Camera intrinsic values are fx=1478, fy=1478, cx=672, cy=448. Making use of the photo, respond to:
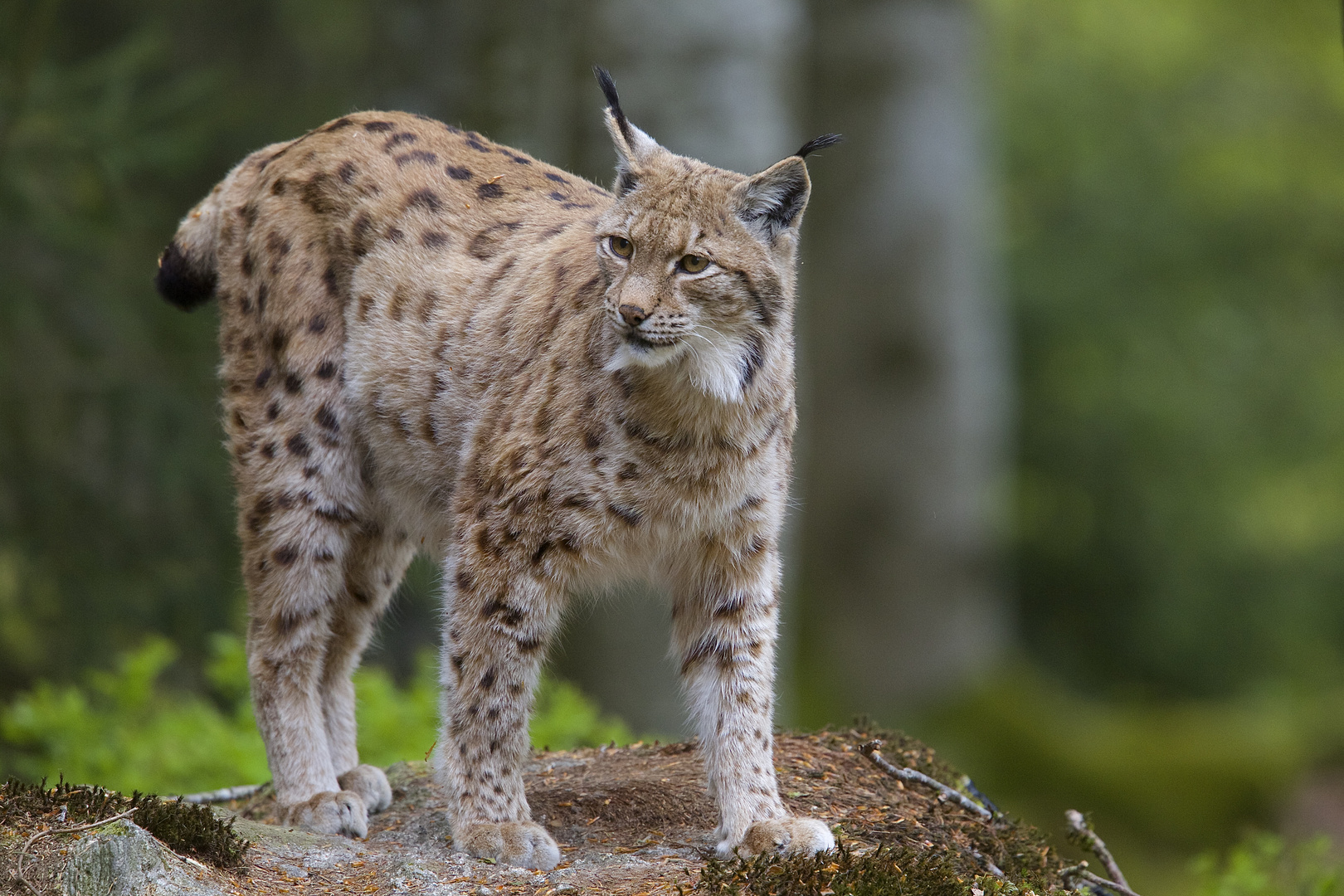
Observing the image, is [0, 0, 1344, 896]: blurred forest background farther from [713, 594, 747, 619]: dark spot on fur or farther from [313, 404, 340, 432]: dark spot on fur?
[313, 404, 340, 432]: dark spot on fur

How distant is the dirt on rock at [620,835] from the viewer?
4117 mm

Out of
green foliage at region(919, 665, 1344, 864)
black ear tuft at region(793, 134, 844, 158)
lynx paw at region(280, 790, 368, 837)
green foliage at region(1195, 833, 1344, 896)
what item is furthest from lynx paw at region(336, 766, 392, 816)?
green foliage at region(919, 665, 1344, 864)

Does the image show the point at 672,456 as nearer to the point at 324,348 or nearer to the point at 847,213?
the point at 324,348

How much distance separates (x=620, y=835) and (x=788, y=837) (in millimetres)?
616

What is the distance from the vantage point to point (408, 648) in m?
14.0

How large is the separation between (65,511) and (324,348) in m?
4.91

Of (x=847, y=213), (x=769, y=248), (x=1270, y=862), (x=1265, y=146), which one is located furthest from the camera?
(x=1265, y=146)

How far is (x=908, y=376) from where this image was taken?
44.3 feet

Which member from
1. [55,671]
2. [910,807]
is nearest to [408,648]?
[55,671]

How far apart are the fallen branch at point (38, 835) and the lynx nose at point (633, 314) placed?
6.23ft

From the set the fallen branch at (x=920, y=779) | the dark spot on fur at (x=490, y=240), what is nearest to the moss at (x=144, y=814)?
the fallen branch at (x=920, y=779)

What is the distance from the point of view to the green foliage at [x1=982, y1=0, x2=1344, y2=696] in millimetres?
18500

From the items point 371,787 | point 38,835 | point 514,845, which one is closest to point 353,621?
point 371,787

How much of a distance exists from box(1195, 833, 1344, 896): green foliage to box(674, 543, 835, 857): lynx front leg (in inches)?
79.2
